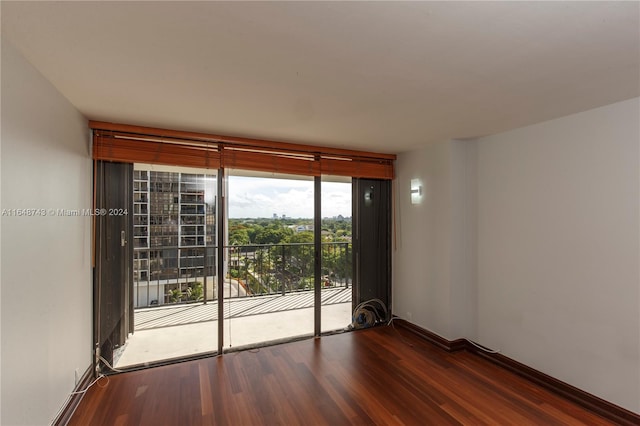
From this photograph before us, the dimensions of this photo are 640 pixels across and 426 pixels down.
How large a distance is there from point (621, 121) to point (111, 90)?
364 centimetres

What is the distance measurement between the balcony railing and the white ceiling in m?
1.43

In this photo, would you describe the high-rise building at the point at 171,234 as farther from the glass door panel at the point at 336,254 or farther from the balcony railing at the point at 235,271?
the glass door panel at the point at 336,254

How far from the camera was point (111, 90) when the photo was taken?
81.3 inches

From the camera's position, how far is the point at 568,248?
8.56 feet

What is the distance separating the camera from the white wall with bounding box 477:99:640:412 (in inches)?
89.3

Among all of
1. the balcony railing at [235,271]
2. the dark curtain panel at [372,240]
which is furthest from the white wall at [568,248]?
the balcony railing at [235,271]

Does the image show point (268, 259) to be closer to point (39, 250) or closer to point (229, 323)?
point (229, 323)

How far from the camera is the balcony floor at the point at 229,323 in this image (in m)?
3.16

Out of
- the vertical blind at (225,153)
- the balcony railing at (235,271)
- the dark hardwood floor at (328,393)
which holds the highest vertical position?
the vertical blind at (225,153)

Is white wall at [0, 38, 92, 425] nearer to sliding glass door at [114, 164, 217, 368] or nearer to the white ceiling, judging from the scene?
the white ceiling

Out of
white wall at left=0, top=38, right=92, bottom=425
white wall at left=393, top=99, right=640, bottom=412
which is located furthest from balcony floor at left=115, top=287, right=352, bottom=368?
white wall at left=393, top=99, right=640, bottom=412

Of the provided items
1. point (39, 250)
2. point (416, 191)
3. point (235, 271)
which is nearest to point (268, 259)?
point (235, 271)

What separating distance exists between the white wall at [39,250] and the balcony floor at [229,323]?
Result: 63 cm

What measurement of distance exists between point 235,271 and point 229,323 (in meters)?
0.58
